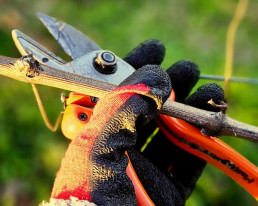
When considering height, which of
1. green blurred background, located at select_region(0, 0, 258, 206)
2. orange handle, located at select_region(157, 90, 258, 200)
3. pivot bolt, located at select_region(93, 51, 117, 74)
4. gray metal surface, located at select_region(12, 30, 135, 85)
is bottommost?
green blurred background, located at select_region(0, 0, 258, 206)

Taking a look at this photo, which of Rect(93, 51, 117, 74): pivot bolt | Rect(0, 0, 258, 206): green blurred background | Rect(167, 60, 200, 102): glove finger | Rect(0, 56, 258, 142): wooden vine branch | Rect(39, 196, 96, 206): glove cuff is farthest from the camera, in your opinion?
Rect(0, 0, 258, 206): green blurred background

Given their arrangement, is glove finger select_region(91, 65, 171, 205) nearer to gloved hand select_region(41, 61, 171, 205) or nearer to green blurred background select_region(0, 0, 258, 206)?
gloved hand select_region(41, 61, 171, 205)

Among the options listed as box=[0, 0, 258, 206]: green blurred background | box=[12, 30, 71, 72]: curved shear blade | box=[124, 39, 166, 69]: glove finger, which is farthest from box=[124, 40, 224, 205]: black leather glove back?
box=[0, 0, 258, 206]: green blurred background

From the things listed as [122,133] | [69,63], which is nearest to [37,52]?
[69,63]

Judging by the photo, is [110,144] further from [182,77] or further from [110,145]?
[182,77]

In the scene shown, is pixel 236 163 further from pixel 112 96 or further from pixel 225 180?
pixel 225 180

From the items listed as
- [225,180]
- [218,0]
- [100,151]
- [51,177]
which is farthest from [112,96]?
[218,0]
